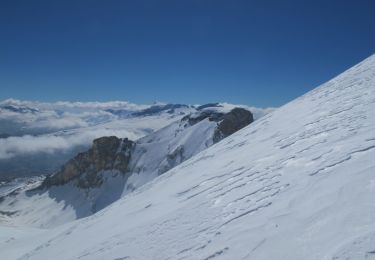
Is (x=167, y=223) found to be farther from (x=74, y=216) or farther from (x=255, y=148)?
(x=74, y=216)

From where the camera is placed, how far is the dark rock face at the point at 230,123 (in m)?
123

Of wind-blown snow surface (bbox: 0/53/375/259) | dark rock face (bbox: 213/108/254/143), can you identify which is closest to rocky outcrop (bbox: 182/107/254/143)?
dark rock face (bbox: 213/108/254/143)

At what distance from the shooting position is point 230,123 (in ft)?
411

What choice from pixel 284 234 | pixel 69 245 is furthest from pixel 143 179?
pixel 284 234

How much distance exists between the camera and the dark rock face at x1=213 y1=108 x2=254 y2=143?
122750 mm

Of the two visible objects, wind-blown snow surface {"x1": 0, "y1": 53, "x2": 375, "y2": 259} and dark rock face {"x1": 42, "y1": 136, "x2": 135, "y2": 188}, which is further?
dark rock face {"x1": 42, "y1": 136, "x2": 135, "y2": 188}

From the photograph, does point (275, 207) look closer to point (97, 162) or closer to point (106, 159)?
point (106, 159)

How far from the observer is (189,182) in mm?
12797

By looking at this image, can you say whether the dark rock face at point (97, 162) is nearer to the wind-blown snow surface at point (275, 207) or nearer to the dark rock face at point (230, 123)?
the dark rock face at point (230, 123)

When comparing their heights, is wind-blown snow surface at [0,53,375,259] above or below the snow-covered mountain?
below

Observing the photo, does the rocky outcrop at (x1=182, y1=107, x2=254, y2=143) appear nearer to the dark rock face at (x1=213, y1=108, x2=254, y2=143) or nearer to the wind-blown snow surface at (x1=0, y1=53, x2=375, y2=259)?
the dark rock face at (x1=213, y1=108, x2=254, y2=143)

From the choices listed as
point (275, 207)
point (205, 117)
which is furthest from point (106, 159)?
point (275, 207)

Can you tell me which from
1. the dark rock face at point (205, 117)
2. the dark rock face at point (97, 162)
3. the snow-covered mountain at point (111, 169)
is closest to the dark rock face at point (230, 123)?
the snow-covered mountain at point (111, 169)

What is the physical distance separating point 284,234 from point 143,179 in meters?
127
